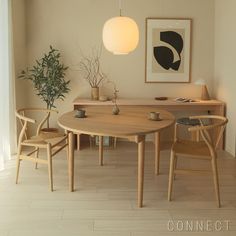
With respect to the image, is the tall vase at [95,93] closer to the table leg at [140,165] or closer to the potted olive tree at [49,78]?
the potted olive tree at [49,78]

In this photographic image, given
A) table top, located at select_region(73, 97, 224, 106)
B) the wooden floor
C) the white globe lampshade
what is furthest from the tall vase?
the white globe lampshade

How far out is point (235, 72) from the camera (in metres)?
4.50

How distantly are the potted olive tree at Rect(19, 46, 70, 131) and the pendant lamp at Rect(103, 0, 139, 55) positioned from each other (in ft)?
6.07

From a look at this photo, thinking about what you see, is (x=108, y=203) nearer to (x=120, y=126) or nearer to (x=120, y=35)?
(x=120, y=126)

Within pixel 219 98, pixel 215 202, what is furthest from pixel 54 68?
pixel 215 202

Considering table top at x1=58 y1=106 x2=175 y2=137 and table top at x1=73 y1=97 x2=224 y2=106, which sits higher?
table top at x1=73 y1=97 x2=224 y2=106

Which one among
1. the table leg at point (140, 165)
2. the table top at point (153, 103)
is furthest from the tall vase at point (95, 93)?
the table leg at point (140, 165)

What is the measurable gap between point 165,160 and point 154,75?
1461 mm

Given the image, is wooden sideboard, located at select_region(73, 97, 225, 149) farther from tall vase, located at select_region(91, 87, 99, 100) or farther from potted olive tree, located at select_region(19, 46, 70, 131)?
potted olive tree, located at select_region(19, 46, 70, 131)

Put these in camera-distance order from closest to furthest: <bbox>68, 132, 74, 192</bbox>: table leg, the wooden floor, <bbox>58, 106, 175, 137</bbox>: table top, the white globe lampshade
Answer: the wooden floor
<bbox>58, 106, 175, 137</bbox>: table top
the white globe lampshade
<bbox>68, 132, 74, 192</bbox>: table leg

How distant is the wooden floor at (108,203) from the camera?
8.82 feet

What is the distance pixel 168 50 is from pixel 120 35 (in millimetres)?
2223

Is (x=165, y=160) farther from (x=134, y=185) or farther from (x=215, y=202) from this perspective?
(x=215, y=202)

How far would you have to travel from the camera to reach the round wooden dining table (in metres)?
2.95
